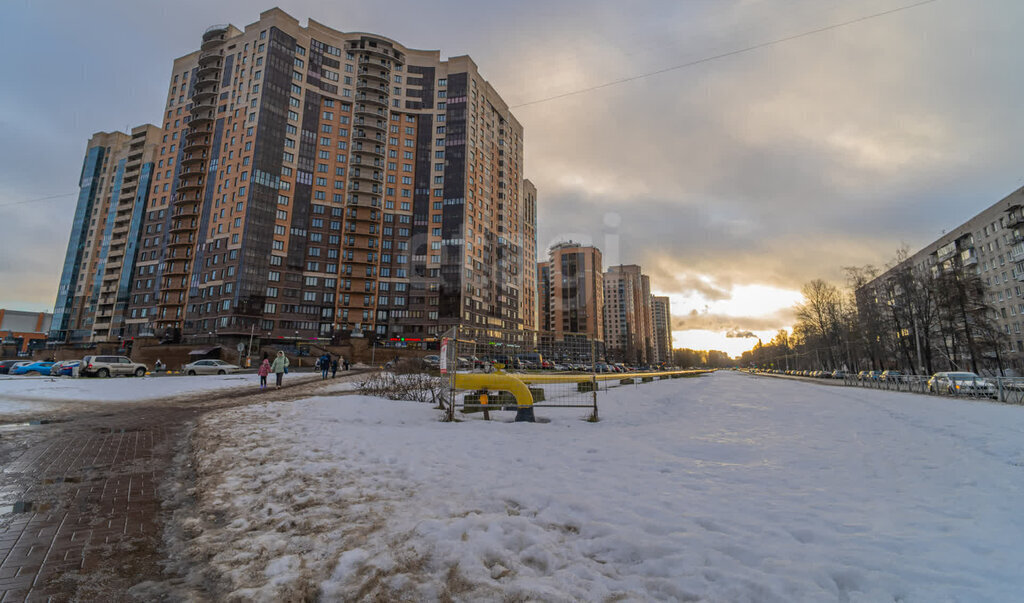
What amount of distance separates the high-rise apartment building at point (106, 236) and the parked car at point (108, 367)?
67.7 m

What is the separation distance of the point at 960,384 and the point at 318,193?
82.5 m

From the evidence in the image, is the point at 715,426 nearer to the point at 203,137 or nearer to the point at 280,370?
the point at 280,370

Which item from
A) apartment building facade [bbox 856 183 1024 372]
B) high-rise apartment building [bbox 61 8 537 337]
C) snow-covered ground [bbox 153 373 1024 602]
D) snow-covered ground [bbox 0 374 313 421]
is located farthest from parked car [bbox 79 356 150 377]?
apartment building facade [bbox 856 183 1024 372]

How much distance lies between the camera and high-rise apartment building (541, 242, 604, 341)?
135 m

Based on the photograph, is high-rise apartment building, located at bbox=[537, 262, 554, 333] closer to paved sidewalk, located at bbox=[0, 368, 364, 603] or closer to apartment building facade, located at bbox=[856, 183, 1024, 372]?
apartment building facade, located at bbox=[856, 183, 1024, 372]

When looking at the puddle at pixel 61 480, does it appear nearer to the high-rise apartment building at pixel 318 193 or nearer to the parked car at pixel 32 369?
the parked car at pixel 32 369

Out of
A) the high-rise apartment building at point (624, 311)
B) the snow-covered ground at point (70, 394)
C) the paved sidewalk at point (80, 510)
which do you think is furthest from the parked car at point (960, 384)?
the high-rise apartment building at point (624, 311)

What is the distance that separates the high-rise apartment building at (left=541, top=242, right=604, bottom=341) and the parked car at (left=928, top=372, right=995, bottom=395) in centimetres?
10304

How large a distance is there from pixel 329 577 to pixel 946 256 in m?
98.0

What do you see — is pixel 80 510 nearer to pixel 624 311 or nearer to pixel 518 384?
pixel 518 384

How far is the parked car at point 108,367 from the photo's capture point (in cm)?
2520

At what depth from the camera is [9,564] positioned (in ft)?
Answer: 8.84

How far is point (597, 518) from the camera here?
358 cm

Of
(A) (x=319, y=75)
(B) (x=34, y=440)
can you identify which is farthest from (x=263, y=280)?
(B) (x=34, y=440)
